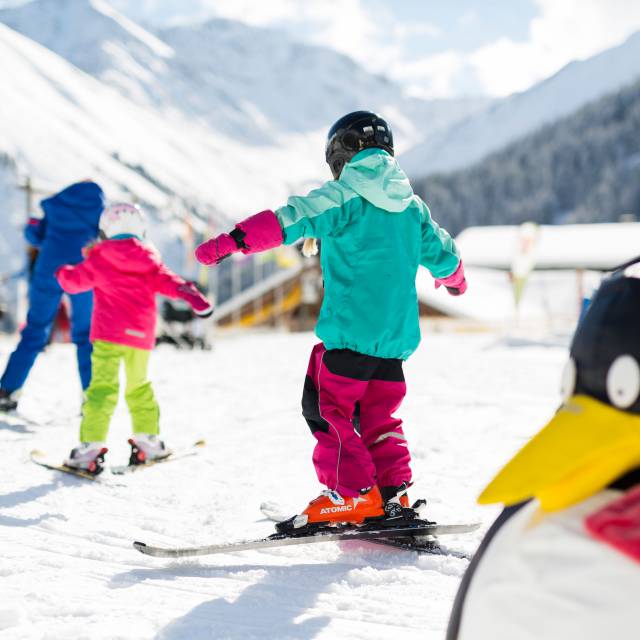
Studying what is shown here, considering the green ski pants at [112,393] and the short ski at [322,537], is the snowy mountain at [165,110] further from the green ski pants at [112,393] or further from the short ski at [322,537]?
the short ski at [322,537]

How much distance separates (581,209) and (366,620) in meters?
61.1

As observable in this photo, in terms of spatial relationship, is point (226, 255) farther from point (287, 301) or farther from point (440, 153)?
point (440, 153)

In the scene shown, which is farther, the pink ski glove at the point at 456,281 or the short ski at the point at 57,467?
the short ski at the point at 57,467

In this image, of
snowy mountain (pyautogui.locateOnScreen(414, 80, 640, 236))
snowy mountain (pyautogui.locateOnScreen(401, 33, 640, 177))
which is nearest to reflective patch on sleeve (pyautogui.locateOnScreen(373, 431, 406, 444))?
snowy mountain (pyautogui.locateOnScreen(414, 80, 640, 236))

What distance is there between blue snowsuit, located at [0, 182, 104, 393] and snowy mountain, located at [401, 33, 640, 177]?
6705 cm

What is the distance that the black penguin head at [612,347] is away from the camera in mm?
1021

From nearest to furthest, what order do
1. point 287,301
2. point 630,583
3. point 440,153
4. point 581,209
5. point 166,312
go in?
point 630,583
point 166,312
point 287,301
point 581,209
point 440,153

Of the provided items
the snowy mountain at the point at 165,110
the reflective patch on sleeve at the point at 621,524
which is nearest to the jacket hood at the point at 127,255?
the reflective patch on sleeve at the point at 621,524

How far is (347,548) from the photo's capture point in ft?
8.36

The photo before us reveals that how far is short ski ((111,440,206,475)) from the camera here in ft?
12.0

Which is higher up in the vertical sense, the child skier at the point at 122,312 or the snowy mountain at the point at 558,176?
the snowy mountain at the point at 558,176

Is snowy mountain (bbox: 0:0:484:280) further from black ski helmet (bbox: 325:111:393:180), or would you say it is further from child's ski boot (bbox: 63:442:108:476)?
black ski helmet (bbox: 325:111:393:180)

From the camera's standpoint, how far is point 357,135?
262cm

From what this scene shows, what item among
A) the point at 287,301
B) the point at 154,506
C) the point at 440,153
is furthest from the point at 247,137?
the point at 154,506
